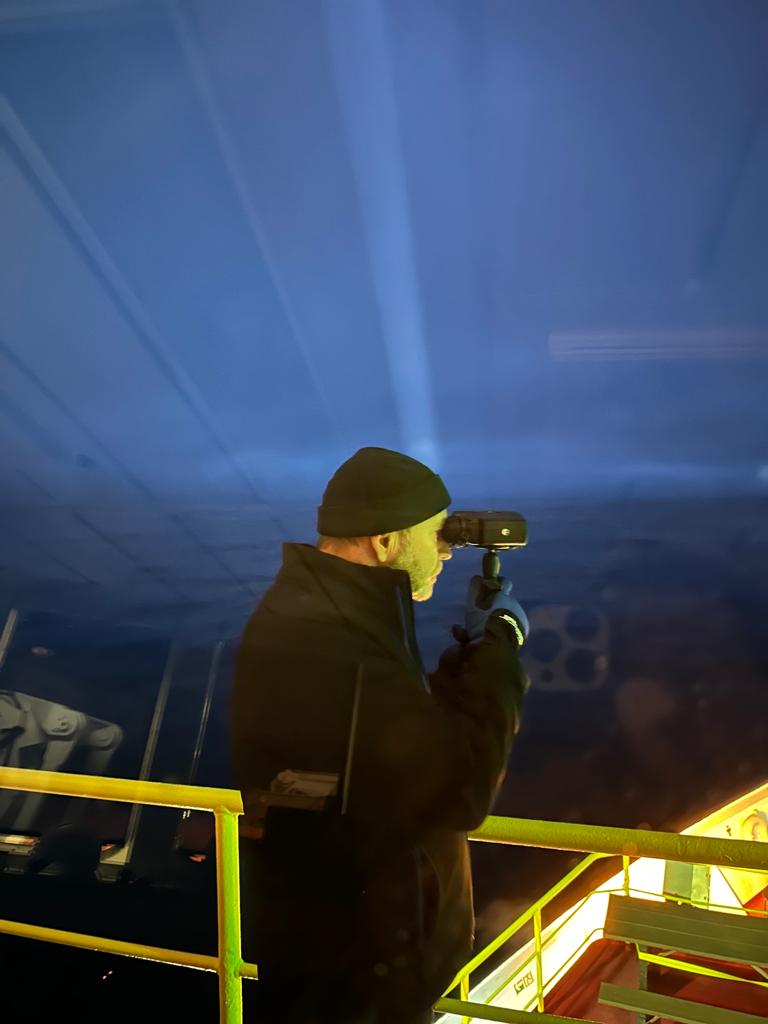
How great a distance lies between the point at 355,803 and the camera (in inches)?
19.8

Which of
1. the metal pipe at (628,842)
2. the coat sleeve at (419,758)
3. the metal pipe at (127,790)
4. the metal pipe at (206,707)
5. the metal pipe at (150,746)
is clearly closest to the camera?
the coat sleeve at (419,758)

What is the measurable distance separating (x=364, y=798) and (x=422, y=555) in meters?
0.26

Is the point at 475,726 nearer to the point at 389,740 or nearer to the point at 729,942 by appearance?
the point at 389,740

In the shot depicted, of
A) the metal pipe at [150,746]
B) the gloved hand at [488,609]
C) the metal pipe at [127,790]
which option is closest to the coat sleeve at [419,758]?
the gloved hand at [488,609]

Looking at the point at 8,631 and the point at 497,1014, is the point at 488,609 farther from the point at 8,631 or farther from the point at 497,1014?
the point at 8,631

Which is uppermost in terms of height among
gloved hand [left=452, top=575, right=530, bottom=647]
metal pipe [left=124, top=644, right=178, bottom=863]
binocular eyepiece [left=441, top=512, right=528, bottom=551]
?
binocular eyepiece [left=441, top=512, right=528, bottom=551]

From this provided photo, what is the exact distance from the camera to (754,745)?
16.1m

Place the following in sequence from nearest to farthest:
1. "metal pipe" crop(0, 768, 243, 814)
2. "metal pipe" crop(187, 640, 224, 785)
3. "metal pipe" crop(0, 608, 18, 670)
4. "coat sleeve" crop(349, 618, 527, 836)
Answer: "coat sleeve" crop(349, 618, 527, 836)
"metal pipe" crop(0, 768, 243, 814)
"metal pipe" crop(0, 608, 18, 670)
"metal pipe" crop(187, 640, 224, 785)

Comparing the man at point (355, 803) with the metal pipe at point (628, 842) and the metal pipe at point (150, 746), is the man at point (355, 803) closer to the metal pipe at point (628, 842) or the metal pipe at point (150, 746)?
the metal pipe at point (628, 842)

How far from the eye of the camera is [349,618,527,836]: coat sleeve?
49 cm

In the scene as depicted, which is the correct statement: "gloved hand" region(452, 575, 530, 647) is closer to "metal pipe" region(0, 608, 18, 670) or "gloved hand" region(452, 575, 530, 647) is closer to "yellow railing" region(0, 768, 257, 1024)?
"yellow railing" region(0, 768, 257, 1024)

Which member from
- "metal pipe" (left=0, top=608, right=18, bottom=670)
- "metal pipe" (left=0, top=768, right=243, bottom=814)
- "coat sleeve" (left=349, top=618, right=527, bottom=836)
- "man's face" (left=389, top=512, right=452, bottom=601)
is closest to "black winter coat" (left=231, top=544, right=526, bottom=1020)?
"coat sleeve" (left=349, top=618, right=527, bottom=836)

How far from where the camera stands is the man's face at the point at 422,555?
638 millimetres

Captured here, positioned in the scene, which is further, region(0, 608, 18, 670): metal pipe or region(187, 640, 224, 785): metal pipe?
region(187, 640, 224, 785): metal pipe
